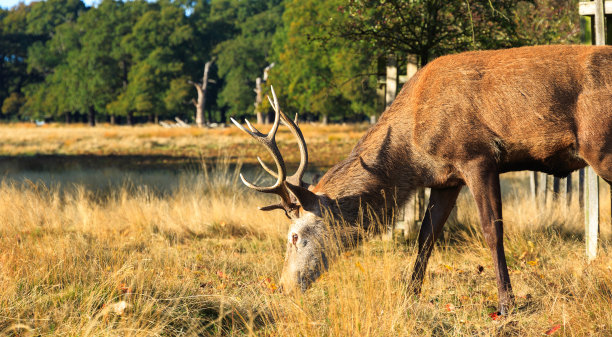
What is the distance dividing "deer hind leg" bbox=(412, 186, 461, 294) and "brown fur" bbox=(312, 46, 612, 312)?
123 mm

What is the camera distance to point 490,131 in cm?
443

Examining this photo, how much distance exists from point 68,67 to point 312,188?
193 feet

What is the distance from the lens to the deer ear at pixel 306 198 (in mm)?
4617

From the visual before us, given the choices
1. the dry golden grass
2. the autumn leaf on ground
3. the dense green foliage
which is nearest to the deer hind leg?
the autumn leaf on ground

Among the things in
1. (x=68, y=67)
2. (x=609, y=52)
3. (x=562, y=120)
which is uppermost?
(x=68, y=67)

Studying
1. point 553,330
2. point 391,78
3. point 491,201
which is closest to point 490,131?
point 491,201

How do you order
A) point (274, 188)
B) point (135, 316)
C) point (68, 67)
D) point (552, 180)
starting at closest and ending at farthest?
point (135, 316), point (274, 188), point (552, 180), point (68, 67)

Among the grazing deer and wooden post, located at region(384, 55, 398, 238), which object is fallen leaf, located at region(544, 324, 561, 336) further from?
wooden post, located at region(384, 55, 398, 238)

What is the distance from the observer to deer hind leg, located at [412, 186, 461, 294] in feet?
16.3

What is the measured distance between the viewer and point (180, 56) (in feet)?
190

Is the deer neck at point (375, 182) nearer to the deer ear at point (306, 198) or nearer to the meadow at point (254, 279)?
the deer ear at point (306, 198)

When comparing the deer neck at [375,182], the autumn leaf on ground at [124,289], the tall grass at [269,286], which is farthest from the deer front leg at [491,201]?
the autumn leaf on ground at [124,289]

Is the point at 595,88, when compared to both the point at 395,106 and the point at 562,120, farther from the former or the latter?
the point at 395,106

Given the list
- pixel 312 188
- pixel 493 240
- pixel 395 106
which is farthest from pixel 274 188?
pixel 493 240
